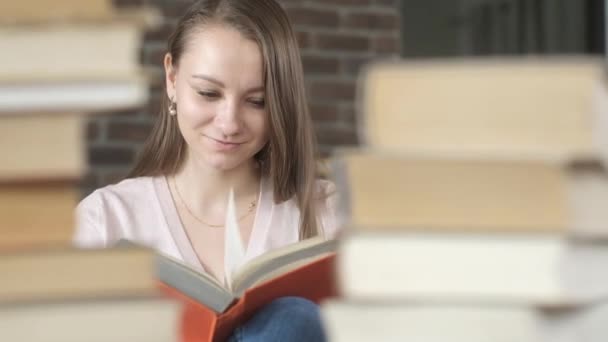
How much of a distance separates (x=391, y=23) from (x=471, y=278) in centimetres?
277

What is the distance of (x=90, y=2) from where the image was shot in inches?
25.4

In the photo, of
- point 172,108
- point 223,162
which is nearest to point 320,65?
point 172,108

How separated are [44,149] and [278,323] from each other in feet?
2.10

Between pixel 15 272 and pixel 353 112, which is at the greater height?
pixel 15 272

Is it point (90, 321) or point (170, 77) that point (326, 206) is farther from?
point (90, 321)

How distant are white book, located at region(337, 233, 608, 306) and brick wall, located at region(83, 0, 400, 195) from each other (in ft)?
8.11

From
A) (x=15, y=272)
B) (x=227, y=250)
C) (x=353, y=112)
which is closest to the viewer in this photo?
(x=15, y=272)

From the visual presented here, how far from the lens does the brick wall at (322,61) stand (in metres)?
3.09

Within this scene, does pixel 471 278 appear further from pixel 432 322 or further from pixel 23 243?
pixel 23 243

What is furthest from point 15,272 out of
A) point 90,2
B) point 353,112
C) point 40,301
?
point 353,112

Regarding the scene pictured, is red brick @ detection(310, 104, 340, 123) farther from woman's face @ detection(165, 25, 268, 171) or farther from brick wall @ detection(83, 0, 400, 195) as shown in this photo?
woman's face @ detection(165, 25, 268, 171)

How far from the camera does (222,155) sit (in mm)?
1790

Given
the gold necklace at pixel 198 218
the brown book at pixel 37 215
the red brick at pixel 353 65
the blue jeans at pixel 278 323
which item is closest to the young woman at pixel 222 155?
the gold necklace at pixel 198 218

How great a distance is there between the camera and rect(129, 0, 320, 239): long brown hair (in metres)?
1.75
